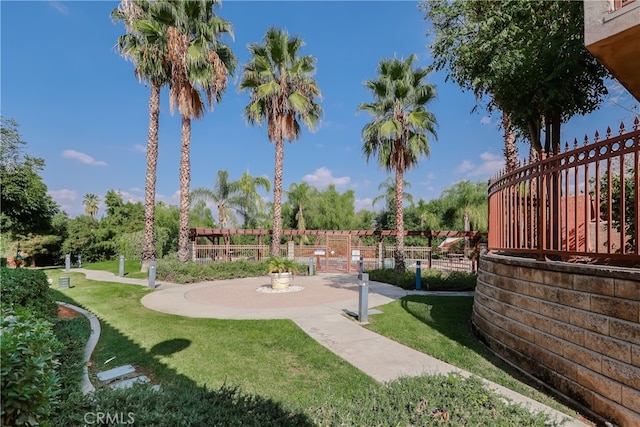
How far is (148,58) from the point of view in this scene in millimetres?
15539

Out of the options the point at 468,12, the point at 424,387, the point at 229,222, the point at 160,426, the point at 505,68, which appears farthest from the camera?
the point at 229,222

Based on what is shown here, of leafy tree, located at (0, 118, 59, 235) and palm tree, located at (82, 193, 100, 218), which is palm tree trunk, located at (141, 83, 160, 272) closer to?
leafy tree, located at (0, 118, 59, 235)

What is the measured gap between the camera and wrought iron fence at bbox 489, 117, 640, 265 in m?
3.52

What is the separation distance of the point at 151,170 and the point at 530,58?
55.8 ft

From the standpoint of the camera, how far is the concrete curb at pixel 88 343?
402cm

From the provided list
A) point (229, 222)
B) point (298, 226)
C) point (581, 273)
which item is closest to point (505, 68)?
point (581, 273)

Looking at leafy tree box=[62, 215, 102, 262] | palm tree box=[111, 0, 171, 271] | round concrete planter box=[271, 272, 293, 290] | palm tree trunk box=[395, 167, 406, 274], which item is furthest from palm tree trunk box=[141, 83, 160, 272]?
leafy tree box=[62, 215, 102, 262]

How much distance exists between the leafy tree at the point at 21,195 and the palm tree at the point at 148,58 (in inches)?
482

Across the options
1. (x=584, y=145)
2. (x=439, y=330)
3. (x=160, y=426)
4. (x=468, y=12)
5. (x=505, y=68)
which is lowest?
(x=439, y=330)

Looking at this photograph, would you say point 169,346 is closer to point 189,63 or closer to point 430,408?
point 430,408

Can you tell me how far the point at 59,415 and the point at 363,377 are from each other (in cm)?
337

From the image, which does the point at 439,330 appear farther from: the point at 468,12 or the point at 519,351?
the point at 468,12

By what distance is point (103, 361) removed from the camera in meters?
4.97

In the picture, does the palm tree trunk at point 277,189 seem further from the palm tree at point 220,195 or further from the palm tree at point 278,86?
the palm tree at point 220,195
